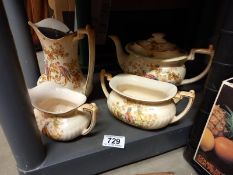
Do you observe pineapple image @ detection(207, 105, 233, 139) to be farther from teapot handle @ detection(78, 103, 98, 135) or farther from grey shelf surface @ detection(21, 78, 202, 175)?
teapot handle @ detection(78, 103, 98, 135)

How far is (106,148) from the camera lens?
50 cm

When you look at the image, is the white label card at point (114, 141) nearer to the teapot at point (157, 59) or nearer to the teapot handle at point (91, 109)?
the teapot handle at point (91, 109)

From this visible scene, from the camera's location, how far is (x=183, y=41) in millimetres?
1026

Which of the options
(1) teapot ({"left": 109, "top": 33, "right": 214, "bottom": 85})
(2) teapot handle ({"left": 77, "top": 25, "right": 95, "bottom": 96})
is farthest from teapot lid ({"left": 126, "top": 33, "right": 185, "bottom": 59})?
(2) teapot handle ({"left": 77, "top": 25, "right": 95, "bottom": 96})

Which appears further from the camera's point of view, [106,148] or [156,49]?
[156,49]

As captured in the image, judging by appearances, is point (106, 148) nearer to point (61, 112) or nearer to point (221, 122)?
point (61, 112)

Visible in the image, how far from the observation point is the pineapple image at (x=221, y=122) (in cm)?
45

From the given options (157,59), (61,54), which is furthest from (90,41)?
(157,59)

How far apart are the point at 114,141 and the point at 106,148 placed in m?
0.03

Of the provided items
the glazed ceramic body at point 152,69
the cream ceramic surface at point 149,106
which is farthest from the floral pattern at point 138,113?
the glazed ceramic body at point 152,69

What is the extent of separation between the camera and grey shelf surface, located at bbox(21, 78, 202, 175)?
0.47m

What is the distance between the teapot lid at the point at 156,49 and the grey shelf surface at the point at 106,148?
0.15 meters

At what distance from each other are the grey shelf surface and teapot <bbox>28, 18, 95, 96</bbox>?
0.11 metres

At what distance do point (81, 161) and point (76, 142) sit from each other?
0.04m
